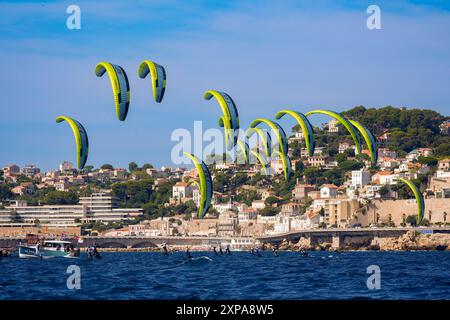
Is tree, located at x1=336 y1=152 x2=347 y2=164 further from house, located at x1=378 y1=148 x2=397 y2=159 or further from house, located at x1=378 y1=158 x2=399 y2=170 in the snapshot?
house, located at x1=378 y1=158 x2=399 y2=170

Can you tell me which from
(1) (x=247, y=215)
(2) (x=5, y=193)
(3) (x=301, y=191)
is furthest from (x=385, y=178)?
(2) (x=5, y=193)

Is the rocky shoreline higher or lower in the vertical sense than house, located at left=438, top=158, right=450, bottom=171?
lower

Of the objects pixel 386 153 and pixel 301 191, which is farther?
pixel 386 153

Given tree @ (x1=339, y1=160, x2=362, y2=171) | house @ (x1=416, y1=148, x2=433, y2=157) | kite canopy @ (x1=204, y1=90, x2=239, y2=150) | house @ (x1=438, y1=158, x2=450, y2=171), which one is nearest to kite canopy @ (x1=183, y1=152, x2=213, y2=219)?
kite canopy @ (x1=204, y1=90, x2=239, y2=150)

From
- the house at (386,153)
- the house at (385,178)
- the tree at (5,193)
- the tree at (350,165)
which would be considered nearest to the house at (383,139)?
the house at (386,153)

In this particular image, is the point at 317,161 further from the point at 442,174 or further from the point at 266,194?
the point at 442,174

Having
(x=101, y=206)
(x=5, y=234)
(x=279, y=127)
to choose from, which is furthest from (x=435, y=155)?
(x=279, y=127)
